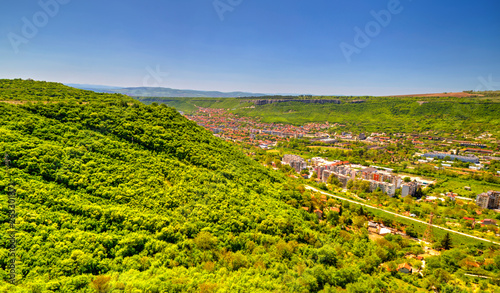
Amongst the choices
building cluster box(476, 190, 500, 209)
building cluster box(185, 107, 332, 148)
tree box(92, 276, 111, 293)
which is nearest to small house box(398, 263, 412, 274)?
tree box(92, 276, 111, 293)

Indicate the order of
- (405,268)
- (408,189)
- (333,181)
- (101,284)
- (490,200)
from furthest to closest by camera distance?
(333,181), (408,189), (490,200), (405,268), (101,284)

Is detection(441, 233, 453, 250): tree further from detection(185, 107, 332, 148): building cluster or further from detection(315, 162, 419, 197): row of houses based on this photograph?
detection(185, 107, 332, 148): building cluster

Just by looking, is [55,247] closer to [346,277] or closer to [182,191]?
[182,191]

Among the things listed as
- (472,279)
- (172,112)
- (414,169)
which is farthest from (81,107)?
(414,169)

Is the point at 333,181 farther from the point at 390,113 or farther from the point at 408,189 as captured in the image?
the point at 390,113

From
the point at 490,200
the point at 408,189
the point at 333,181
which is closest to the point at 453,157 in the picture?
the point at 490,200

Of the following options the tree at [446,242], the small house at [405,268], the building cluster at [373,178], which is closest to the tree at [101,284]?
the small house at [405,268]
